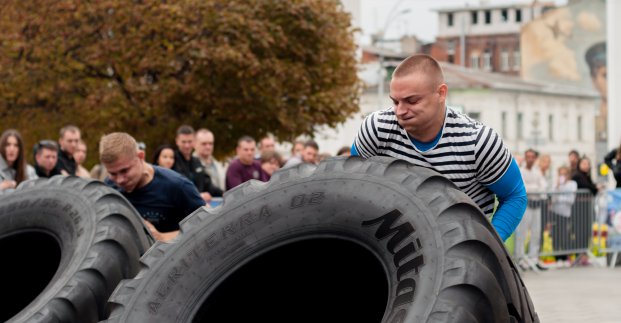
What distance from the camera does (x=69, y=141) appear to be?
1401cm

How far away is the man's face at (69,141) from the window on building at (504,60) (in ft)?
400

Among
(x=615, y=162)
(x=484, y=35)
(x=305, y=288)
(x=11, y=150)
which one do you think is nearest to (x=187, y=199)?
(x=305, y=288)

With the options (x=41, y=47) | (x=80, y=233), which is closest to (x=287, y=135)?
(x=41, y=47)

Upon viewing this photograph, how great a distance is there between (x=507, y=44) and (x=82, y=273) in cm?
13344

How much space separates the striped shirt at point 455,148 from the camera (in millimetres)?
5805

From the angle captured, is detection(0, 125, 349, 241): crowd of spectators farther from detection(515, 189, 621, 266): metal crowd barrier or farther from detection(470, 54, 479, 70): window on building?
detection(470, 54, 479, 70): window on building

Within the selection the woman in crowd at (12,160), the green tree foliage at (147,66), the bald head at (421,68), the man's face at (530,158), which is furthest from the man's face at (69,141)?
the green tree foliage at (147,66)

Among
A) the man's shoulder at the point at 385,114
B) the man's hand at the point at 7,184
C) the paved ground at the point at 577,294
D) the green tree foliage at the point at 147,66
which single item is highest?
the green tree foliage at the point at 147,66

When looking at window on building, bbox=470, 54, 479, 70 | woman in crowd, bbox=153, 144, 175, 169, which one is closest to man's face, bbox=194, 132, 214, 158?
woman in crowd, bbox=153, 144, 175, 169

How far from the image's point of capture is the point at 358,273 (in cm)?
577

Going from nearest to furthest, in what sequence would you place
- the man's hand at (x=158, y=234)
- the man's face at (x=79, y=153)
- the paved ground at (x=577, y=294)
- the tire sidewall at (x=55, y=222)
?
the tire sidewall at (x=55, y=222)
the man's hand at (x=158, y=234)
the paved ground at (x=577, y=294)
the man's face at (x=79, y=153)

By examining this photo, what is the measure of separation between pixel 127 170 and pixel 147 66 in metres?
24.0

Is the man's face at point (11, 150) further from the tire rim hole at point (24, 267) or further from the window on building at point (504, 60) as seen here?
the window on building at point (504, 60)

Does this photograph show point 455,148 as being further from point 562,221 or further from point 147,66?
point 147,66
